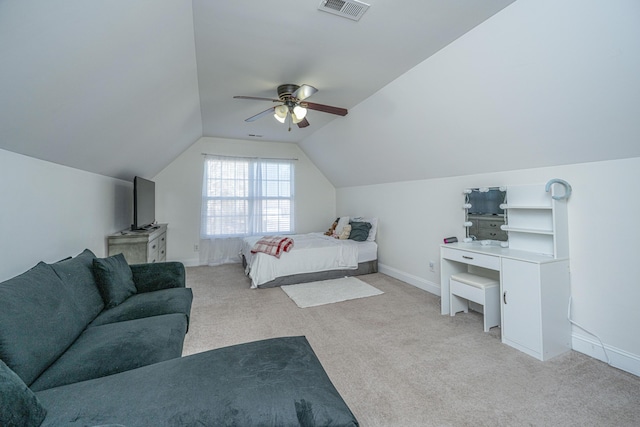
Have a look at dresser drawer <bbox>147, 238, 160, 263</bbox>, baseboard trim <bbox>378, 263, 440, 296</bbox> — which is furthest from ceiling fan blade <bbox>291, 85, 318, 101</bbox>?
baseboard trim <bbox>378, 263, 440, 296</bbox>

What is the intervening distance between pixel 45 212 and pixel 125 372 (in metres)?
1.78

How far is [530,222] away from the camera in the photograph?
266cm

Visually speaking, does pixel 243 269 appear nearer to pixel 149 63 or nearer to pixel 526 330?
pixel 149 63

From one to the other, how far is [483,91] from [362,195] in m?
3.34

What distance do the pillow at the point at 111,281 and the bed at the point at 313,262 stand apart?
1877 mm

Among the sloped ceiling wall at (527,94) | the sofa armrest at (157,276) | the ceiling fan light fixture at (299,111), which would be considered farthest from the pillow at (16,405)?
the sloped ceiling wall at (527,94)

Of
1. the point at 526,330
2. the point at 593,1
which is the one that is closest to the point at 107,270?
the point at 526,330

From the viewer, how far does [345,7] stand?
6.07 ft

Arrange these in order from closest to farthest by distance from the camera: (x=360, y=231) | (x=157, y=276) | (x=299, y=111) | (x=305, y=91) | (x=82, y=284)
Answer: (x=82, y=284)
(x=157, y=276)
(x=305, y=91)
(x=299, y=111)
(x=360, y=231)

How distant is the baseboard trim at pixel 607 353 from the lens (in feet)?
6.44

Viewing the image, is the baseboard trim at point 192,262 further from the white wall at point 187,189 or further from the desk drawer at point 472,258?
the desk drawer at point 472,258

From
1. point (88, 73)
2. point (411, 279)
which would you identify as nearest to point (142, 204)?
point (88, 73)

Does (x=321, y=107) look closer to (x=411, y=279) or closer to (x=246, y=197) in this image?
(x=411, y=279)

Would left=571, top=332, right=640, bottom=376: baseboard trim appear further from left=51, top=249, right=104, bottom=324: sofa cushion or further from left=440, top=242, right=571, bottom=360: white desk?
left=51, top=249, right=104, bottom=324: sofa cushion
